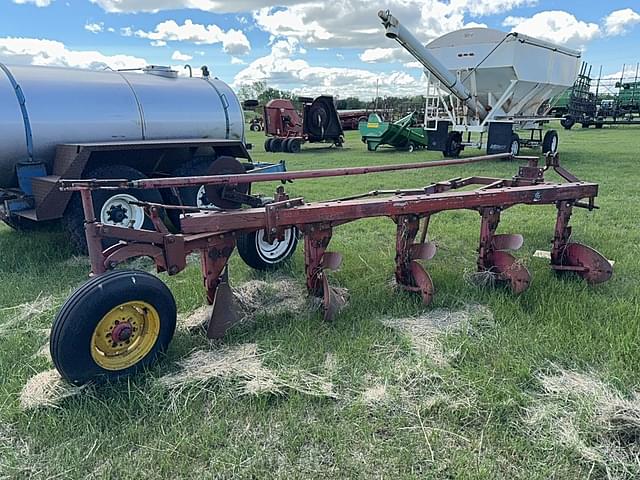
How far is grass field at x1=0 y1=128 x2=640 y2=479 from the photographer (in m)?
2.22

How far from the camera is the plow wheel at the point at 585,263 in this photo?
403 centimetres

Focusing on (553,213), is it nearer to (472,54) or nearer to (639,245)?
(639,245)

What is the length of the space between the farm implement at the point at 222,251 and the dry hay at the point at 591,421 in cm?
124

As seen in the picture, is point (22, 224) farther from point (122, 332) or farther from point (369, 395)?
point (369, 395)

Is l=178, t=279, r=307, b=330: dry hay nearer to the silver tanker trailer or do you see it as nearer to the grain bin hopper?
the silver tanker trailer

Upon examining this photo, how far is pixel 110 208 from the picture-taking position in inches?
197

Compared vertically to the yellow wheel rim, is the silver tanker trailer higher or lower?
higher

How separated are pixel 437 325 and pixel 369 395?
0.95 metres

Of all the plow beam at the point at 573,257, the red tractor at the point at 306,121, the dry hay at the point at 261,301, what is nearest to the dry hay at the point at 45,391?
the dry hay at the point at 261,301

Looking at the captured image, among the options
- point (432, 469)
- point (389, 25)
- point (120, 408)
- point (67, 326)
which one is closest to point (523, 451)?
point (432, 469)

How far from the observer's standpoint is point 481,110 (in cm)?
1355

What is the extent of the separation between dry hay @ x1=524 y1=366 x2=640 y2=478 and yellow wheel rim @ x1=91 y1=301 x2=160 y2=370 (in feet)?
6.31

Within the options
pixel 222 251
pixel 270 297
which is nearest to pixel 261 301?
pixel 270 297

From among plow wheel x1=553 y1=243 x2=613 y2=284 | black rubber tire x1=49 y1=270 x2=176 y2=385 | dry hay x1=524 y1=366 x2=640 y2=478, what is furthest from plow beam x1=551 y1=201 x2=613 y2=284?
black rubber tire x1=49 y1=270 x2=176 y2=385
